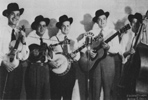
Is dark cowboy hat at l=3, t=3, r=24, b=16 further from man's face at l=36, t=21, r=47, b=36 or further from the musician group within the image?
Answer: man's face at l=36, t=21, r=47, b=36

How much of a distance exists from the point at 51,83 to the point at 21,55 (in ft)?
2.20

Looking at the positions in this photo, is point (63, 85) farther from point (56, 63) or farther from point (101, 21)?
point (101, 21)

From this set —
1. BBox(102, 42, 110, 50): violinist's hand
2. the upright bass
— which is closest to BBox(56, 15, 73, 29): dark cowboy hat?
BBox(102, 42, 110, 50): violinist's hand

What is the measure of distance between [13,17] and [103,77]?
5.89 ft

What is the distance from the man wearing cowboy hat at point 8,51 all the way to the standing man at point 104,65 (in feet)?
3.84

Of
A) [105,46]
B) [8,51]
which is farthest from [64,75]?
[8,51]

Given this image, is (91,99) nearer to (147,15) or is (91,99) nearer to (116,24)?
(116,24)

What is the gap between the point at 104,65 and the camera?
4012mm

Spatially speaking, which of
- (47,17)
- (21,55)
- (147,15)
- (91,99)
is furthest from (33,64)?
(147,15)

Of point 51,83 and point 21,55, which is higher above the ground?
point 21,55

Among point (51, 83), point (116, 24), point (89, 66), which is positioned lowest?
point (51, 83)

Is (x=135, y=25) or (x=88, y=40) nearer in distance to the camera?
(x=88, y=40)

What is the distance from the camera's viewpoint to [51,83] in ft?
12.8

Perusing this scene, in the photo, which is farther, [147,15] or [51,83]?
[147,15]
